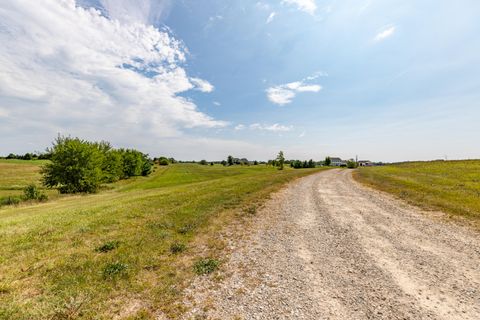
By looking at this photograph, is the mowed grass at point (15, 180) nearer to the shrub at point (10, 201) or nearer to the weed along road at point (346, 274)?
the shrub at point (10, 201)

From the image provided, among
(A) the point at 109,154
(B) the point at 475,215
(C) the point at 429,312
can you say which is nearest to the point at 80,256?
(C) the point at 429,312

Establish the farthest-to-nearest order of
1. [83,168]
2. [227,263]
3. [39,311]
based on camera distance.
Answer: [83,168] < [227,263] < [39,311]

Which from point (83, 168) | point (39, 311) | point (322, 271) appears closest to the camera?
point (39, 311)

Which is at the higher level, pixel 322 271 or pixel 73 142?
pixel 73 142

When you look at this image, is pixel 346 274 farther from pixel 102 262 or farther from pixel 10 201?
pixel 10 201

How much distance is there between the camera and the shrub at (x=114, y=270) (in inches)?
224

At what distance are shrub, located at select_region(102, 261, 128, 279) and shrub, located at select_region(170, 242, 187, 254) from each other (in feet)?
5.41

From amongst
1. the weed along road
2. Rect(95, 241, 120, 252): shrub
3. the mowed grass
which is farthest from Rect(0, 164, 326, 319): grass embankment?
the mowed grass

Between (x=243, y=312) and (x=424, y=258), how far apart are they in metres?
6.55

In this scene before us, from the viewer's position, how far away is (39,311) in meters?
4.30

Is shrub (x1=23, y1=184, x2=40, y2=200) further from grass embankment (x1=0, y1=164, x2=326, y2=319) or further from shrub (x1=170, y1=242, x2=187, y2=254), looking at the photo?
shrub (x1=170, y1=242, x2=187, y2=254)

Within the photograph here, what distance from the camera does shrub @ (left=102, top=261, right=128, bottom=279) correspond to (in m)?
5.70

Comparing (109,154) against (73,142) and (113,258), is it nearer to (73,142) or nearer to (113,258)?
(73,142)

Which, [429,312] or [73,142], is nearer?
[429,312]
